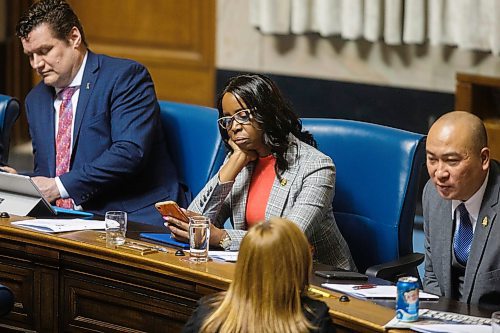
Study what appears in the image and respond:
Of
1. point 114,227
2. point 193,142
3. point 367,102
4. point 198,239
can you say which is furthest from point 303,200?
point 367,102

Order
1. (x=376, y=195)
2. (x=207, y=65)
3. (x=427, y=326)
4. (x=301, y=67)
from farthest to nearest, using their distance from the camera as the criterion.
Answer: (x=207, y=65) → (x=301, y=67) → (x=376, y=195) → (x=427, y=326)

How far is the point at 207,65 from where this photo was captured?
712 centimetres

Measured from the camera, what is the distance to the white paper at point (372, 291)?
321cm

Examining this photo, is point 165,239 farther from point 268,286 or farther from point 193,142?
point 268,286

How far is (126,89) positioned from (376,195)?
3.81 ft

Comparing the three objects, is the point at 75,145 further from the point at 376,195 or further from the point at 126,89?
the point at 376,195

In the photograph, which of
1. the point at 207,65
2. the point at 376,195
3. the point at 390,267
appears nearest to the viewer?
the point at 390,267

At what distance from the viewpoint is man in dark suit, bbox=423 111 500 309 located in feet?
10.8

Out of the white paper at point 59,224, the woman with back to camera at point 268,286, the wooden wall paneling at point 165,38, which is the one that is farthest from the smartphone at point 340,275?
the wooden wall paneling at point 165,38

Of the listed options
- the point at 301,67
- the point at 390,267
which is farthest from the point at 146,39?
the point at 390,267

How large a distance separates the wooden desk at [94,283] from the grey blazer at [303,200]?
0.33m

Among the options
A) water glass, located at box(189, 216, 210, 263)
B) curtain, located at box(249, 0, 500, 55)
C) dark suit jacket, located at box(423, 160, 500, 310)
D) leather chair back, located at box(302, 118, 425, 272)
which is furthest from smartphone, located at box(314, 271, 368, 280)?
curtain, located at box(249, 0, 500, 55)

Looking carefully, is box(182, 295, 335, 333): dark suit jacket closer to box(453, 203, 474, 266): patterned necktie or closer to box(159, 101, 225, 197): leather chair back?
box(453, 203, 474, 266): patterned necktie

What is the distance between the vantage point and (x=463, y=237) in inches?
136
